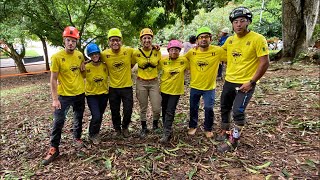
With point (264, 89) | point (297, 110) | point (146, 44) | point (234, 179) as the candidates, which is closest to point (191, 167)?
point (234, 179)

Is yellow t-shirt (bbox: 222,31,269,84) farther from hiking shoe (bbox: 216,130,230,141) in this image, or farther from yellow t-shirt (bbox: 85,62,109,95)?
yellow t-shirt (bbox: 85,62,109,95)

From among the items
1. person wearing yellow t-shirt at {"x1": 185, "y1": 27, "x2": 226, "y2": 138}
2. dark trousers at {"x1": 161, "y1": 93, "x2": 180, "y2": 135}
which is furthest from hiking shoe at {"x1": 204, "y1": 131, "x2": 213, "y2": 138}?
dark trousers at {"x1": 161, "y1": 93, "x2": 180, "y2": 135}

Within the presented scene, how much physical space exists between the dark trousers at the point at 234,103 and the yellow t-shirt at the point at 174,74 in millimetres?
726

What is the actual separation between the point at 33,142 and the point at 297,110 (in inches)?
192

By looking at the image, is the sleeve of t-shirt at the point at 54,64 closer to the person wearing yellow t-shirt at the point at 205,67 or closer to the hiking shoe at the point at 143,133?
the hiking shoe at the point at 143,133

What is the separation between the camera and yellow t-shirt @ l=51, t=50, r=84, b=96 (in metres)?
Result: 3.74

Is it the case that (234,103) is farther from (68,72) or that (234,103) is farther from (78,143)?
(78,143)

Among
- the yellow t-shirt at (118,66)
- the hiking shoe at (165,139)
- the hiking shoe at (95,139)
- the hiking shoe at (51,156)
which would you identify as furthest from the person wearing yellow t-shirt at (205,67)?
the hiking shoe at (51,156)

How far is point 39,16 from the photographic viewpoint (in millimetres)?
12461

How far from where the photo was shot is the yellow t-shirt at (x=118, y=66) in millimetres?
4105

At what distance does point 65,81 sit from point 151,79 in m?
1.28

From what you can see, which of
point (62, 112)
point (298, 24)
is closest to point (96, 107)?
point (62, 112)

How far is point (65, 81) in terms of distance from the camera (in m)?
3.80

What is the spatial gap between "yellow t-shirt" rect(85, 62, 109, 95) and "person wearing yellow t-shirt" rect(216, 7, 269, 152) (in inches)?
71.5
